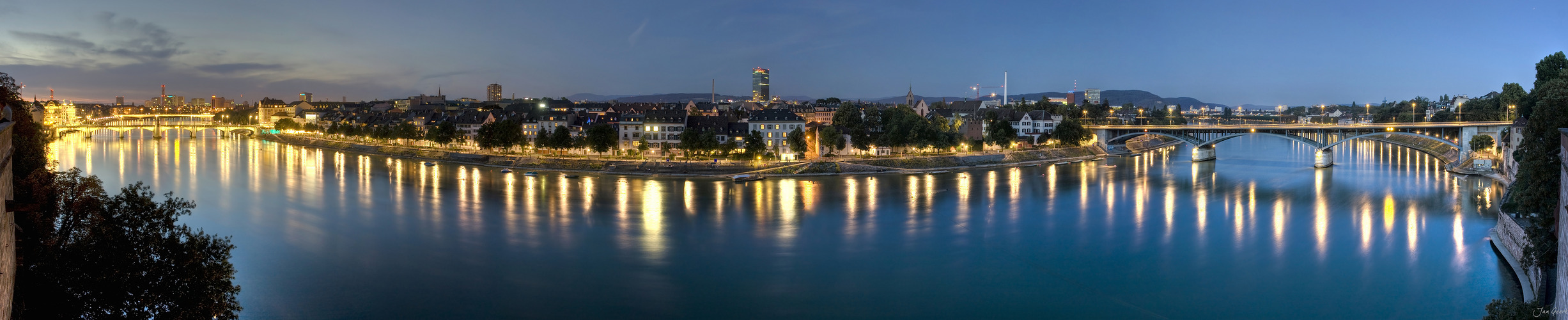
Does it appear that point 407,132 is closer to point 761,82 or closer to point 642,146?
point 642,146

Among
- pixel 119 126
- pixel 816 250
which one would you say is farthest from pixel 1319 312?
pixel 119 126

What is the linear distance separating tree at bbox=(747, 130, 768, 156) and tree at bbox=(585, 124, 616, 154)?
411cm

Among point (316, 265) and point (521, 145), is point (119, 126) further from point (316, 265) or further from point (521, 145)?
point (316, 265)

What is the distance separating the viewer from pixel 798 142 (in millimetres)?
24078

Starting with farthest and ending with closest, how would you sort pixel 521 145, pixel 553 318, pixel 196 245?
pixel 521 145, pixel 553 318, pixel 196 245

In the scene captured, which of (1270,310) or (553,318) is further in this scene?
(1270,310)

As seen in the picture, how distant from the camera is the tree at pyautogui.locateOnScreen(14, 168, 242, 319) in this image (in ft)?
14.1

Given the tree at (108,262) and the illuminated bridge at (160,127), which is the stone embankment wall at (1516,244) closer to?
the tree at (108,262)

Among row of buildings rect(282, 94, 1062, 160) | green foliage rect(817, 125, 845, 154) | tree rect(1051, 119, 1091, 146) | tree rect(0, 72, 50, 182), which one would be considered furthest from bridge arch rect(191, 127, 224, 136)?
tree rect(0, 72, 50, 182)

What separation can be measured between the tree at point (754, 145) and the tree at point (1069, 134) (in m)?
12.3

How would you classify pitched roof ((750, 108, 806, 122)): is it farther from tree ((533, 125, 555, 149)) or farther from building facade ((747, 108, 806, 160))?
tree ((533, 125, 555, 149))

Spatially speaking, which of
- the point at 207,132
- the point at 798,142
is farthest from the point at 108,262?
the point at 207,132

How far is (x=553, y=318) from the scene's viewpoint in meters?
7.36

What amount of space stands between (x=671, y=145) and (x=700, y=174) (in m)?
4.69
